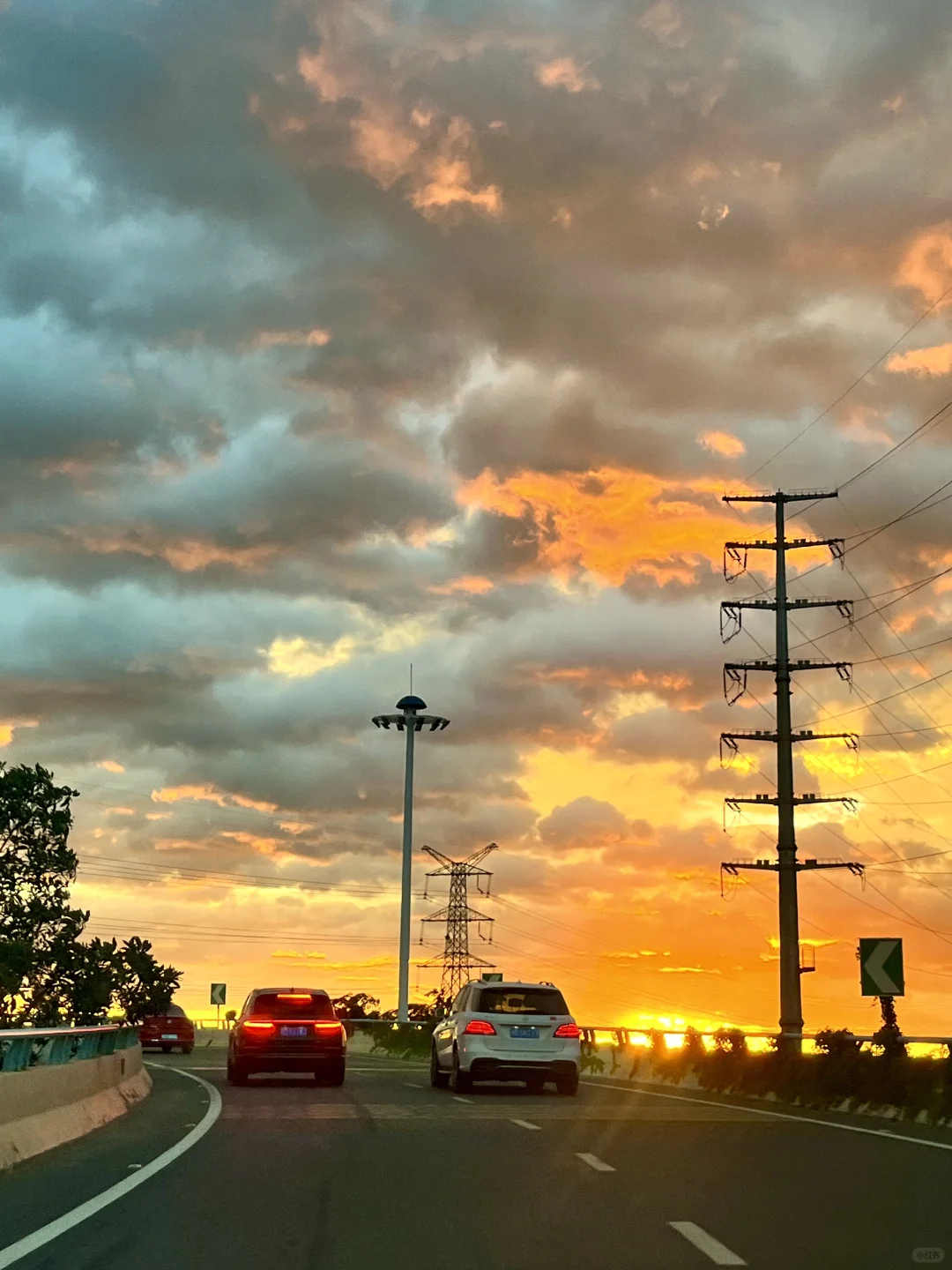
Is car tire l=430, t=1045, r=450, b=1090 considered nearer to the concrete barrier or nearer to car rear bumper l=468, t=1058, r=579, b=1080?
car rear bumper l=468, t=1058, r=579, b=1080

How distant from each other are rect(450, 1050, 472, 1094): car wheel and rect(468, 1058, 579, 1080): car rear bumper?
18cm

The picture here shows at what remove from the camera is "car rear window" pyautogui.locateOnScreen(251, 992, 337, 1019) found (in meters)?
31.8

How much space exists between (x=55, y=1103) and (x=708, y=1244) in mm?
9762

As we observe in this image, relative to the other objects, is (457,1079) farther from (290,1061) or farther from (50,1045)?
(50,1045)

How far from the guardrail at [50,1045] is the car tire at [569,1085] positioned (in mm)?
7159

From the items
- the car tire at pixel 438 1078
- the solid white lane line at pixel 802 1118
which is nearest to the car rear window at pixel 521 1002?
the solid white lane line at pixel 802 1118

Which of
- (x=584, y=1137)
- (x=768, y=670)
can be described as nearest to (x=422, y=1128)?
(x=584, y=1137)

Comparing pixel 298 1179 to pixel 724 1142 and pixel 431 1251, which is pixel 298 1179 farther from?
pixel 724 1142

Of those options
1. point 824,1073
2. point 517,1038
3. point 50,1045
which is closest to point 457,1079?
point 517,1038

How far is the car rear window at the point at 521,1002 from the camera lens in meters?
28.1

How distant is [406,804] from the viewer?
74.7 meters

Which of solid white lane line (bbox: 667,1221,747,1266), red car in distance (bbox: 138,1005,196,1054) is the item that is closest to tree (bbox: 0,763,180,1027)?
red car in distance (bbox: 138,1005,196,1054)

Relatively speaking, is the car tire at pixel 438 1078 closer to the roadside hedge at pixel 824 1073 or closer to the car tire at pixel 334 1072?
the car tire at pixel 334 1072

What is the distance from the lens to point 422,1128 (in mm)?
19312
